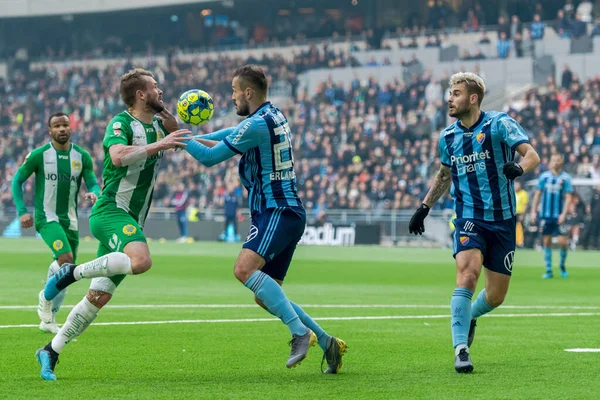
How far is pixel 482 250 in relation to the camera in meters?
8.72

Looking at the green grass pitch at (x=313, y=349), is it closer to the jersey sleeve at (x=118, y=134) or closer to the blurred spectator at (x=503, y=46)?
the jersey sleeve at (x=118, y=134)

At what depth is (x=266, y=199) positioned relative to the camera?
8.24 metres

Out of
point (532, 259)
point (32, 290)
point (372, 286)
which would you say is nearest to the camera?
point (32, 290)

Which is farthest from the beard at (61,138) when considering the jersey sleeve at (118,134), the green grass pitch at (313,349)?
the jersey sleeve at (118,134)

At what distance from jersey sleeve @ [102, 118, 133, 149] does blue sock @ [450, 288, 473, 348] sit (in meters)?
2.77

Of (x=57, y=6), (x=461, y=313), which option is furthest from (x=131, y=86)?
(x=57, y=6)

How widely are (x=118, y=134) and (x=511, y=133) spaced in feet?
9.87

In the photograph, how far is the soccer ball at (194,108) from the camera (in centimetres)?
881

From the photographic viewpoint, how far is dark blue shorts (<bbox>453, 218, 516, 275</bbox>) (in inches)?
344

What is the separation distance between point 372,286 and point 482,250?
978 centimetres

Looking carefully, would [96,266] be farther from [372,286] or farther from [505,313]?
[372,286]

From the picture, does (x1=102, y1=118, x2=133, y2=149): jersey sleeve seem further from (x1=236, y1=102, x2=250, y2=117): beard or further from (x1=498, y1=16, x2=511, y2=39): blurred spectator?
(x1=498, y1=16, x2=511, y2=39): blurred spectator

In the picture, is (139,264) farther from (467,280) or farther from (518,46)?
(518,46)

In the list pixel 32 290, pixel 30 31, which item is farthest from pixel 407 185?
pixel 30 31
